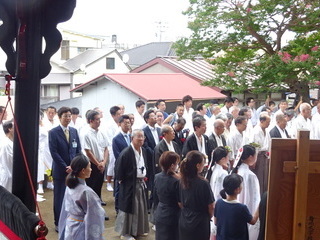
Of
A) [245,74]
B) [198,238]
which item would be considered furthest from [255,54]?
[198,238]

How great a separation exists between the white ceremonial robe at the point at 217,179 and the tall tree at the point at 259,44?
7.04 m

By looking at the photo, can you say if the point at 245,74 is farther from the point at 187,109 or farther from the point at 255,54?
the point at 187,109

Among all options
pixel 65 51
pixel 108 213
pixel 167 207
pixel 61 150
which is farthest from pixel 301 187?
pixel 65 51

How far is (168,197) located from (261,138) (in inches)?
125

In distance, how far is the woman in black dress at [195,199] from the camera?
4504 millimetres

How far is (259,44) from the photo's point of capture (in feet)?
43.4

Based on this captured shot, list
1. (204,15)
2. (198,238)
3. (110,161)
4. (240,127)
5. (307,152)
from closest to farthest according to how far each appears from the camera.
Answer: (307,152), (198,238), (240,127), (110,161), (204,15)

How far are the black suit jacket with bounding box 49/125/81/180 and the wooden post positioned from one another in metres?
4.17

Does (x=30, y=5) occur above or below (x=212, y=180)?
above

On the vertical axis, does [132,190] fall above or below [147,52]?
below

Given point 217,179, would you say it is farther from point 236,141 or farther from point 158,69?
point 158,69

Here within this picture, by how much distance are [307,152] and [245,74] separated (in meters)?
11.0

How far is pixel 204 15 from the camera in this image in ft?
41.1

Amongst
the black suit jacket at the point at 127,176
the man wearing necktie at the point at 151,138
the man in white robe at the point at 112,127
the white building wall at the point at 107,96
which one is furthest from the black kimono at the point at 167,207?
the white building wall at the point at 107,96
